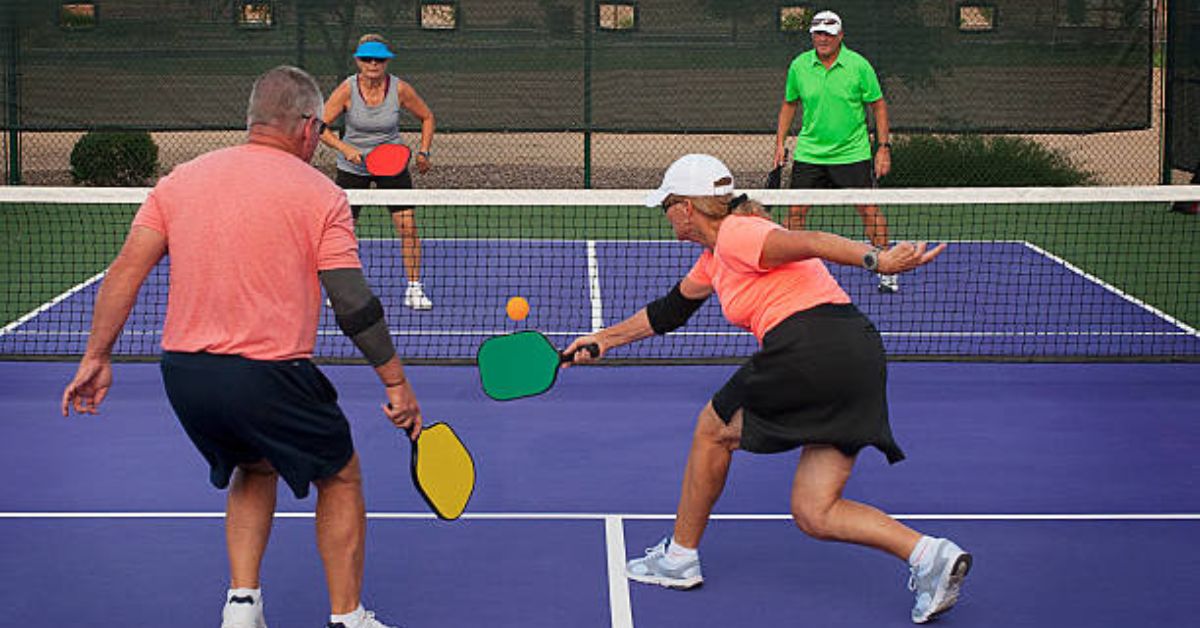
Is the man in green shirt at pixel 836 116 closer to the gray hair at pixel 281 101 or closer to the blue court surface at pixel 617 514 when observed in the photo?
the blue court surface at pixel 617 514

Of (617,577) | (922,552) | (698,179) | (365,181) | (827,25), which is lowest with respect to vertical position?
(617,577)

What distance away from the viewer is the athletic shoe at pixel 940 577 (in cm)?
544

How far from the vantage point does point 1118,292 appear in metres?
11.8

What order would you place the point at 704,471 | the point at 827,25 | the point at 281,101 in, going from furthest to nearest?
the point at 827,25 < the point at 704,471 < the point at 281,101

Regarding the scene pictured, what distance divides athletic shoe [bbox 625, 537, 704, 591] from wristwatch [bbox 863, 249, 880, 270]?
4.32ft

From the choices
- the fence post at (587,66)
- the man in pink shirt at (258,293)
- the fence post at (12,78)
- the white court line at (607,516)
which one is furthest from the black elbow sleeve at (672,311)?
the fence post at (12,78)

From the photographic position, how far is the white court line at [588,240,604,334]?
1080cm

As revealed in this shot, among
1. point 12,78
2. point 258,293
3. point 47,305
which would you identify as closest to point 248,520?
point 258,293

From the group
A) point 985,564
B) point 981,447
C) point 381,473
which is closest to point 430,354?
point 381,473

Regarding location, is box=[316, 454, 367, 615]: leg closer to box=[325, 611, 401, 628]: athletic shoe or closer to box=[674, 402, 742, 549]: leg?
box=[325, 611, 401, 628]: athletic shoe

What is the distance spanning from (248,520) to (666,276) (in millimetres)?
7369

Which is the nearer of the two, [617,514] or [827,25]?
[617,514]

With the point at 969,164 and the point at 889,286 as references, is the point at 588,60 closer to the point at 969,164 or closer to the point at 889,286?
the point at 969,164

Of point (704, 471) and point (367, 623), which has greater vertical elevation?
point (704, 471)
